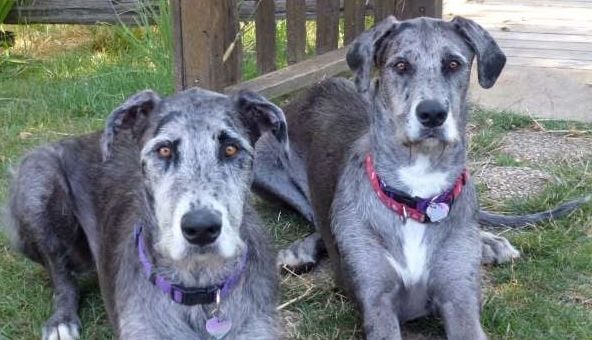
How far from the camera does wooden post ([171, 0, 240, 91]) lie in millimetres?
6469

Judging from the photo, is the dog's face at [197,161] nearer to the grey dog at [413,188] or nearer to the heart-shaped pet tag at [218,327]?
the heart-shaped pet tag at [218,327]

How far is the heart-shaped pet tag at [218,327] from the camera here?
421 centimetres

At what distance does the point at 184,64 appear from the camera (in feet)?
21.9

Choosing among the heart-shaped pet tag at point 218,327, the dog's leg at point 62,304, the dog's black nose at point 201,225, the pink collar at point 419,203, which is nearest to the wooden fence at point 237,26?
the dog's leg at point 62,304

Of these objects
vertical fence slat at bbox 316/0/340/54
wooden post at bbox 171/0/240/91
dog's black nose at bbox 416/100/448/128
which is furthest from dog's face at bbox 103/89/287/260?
vertical fence slat at bbox 316/0/340/54

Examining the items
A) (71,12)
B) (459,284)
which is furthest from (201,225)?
(71,12)

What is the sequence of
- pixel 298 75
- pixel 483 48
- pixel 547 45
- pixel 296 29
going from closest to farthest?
pixel 483 48, pixel 298 75, pixel 296 29, pixel 547 45

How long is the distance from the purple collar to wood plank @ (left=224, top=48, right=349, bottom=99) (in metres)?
2.80

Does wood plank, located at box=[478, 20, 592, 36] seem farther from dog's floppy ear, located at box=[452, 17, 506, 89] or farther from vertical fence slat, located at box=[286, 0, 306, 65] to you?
dog's floppy ear, located at box=[452, 17, 506, 89]

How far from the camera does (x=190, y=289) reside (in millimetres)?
4207

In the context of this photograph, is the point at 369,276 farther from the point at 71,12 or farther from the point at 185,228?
the point at 71,12

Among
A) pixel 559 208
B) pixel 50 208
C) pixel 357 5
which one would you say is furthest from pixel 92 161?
pixel 357 5

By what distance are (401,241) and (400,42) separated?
990mm

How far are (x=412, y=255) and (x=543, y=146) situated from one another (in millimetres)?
2907
